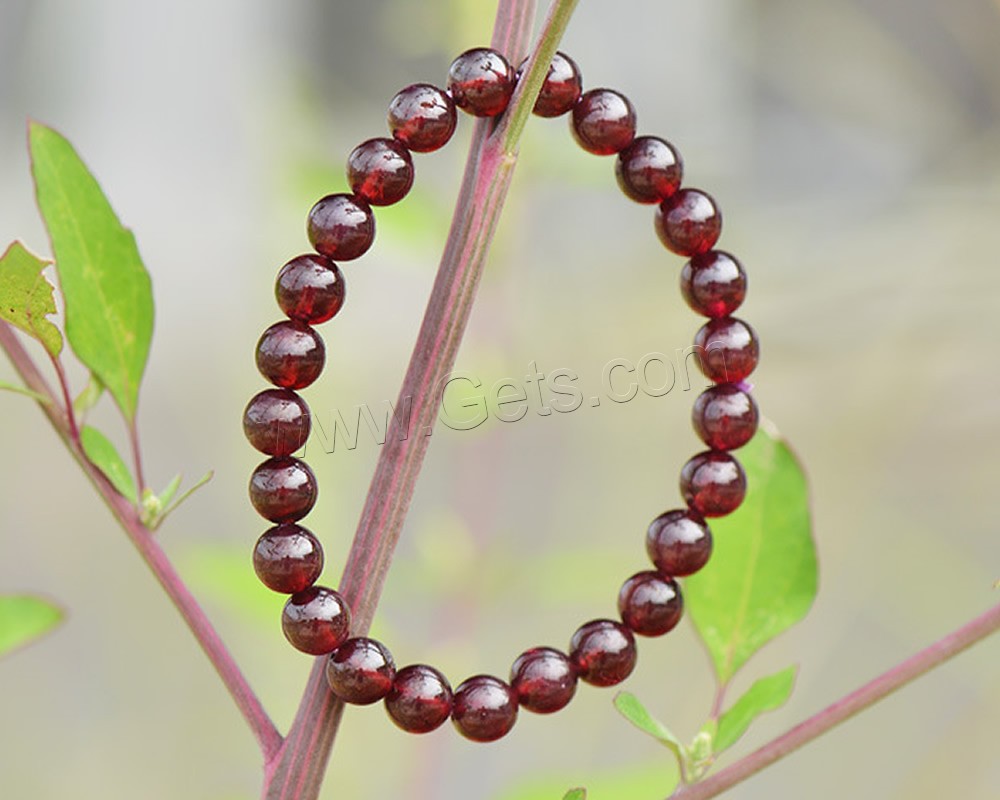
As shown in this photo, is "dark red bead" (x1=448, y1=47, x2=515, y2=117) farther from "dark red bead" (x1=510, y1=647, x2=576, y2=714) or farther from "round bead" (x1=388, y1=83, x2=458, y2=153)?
"dark red bead" (x1=510, y1=647, x2=576, y2=714)

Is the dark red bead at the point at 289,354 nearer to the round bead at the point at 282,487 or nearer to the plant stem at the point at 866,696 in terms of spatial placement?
the round bead at the point at 282,487

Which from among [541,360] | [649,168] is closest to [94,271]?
[649,168]

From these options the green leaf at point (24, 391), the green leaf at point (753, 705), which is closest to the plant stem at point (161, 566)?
the green leaf at point (24, 391)

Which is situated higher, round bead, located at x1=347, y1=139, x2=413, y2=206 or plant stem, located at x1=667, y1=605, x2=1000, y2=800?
round bead, located at x1=347, y1=139, x2=413, y2=206

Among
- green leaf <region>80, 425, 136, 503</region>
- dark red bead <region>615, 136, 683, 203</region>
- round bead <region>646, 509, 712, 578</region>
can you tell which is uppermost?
dark red bead <region>615, 136, 683, 203</region>

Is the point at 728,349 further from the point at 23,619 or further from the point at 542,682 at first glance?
the point at 23,619

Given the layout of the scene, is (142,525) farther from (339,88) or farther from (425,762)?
(339,88)

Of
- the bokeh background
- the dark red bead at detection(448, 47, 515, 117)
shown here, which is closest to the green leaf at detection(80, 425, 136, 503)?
the dark red bead at detection(448, 47, 515, 117)
